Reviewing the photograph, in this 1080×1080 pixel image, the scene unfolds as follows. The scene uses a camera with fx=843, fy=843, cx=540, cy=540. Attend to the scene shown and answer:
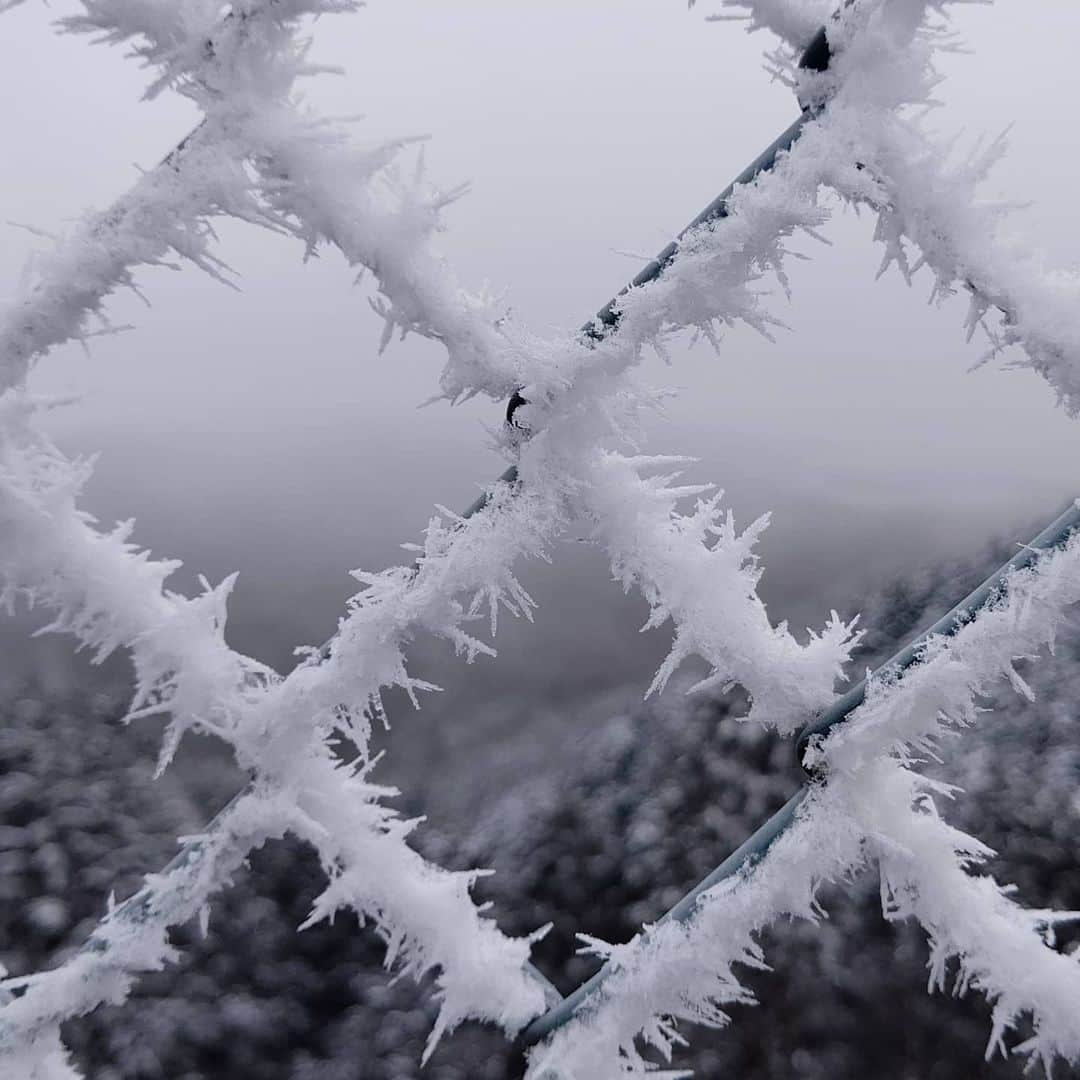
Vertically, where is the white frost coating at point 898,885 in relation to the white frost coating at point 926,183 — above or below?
below

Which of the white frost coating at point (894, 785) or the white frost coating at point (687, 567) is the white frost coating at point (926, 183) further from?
the white frost coating at point (687, 567)

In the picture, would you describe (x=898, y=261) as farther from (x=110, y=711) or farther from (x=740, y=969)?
(x=110, y=711)

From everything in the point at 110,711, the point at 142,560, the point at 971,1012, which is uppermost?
the point at 142,560

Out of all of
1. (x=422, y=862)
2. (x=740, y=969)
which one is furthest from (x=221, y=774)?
(x=422, y=862)

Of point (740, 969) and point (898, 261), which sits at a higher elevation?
point (898, 261)

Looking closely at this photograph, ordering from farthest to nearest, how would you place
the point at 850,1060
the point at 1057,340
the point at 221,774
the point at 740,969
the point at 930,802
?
the point at 221,774
the point at 740,969
the point at 850,1060
the point at 930,802
the point at 1057,340

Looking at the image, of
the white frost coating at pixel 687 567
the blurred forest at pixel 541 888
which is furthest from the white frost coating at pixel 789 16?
the blurred forest at pixel 541 888

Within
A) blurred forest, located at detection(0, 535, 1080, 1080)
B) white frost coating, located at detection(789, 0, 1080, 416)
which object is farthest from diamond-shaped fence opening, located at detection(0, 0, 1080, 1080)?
blurred forest, located at detection(0, 535, 1080, 1080)
